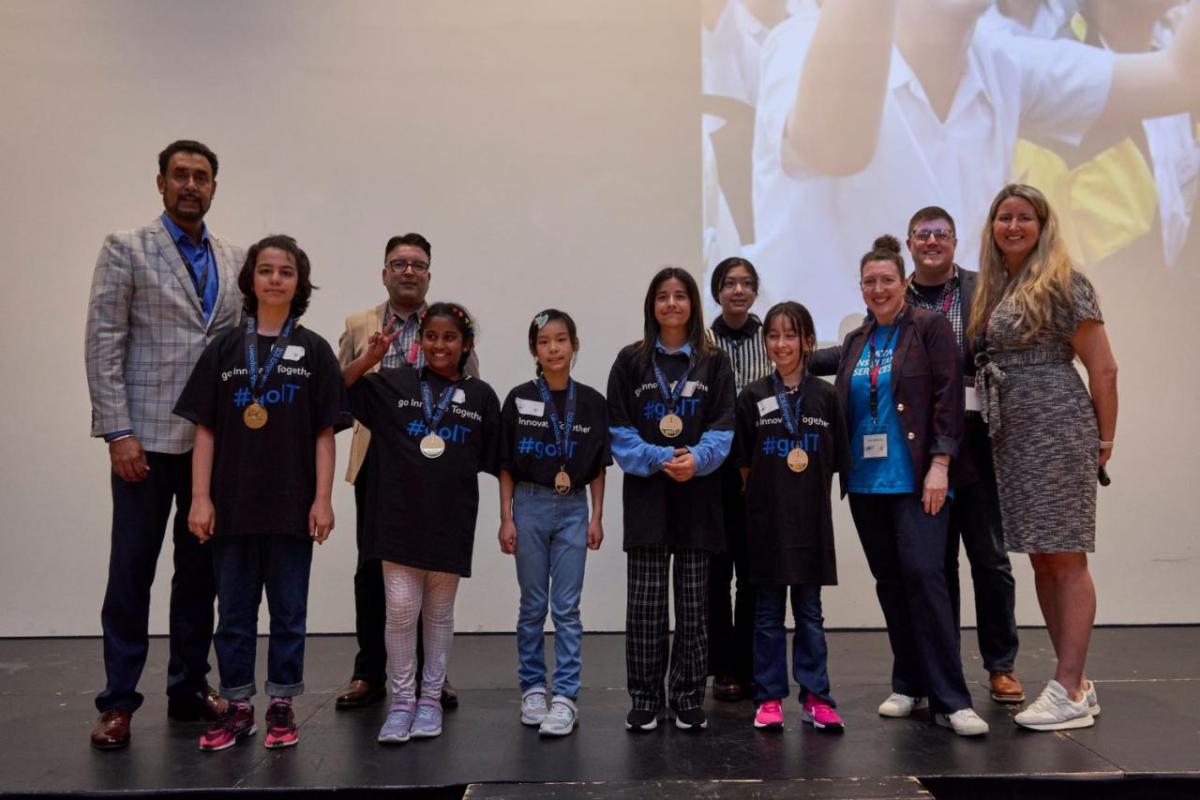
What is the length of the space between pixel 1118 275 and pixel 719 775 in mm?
3390

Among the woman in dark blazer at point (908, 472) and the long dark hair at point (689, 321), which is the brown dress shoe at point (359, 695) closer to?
the long dark hair at point (689, 321)

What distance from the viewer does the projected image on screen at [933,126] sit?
13.9 feet

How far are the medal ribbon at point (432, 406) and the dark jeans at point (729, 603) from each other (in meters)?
0.89

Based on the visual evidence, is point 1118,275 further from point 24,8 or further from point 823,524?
point 24,8

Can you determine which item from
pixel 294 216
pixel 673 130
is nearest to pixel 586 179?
pixel 673 130

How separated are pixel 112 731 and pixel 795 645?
75.3 inches

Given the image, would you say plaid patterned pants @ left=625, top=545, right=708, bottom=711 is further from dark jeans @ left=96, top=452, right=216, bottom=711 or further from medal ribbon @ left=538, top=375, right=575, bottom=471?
dark jeans @ left=96, top=452, right=216, bottom=711

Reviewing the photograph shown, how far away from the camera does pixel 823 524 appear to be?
2.63m

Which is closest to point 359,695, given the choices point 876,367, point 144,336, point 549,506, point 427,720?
point 427,720

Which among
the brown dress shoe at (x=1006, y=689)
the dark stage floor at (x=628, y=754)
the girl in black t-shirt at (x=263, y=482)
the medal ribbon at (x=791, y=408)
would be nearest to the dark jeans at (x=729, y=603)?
the dark stage floor at (x=628, y=754)

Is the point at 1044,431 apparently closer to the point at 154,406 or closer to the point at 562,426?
the point at 562,426

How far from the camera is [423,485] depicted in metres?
2.53

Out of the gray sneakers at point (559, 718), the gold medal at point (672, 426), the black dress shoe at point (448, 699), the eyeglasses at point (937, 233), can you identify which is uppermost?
the eyeglasses at point (937, 233)

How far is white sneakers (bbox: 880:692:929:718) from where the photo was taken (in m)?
2.71
